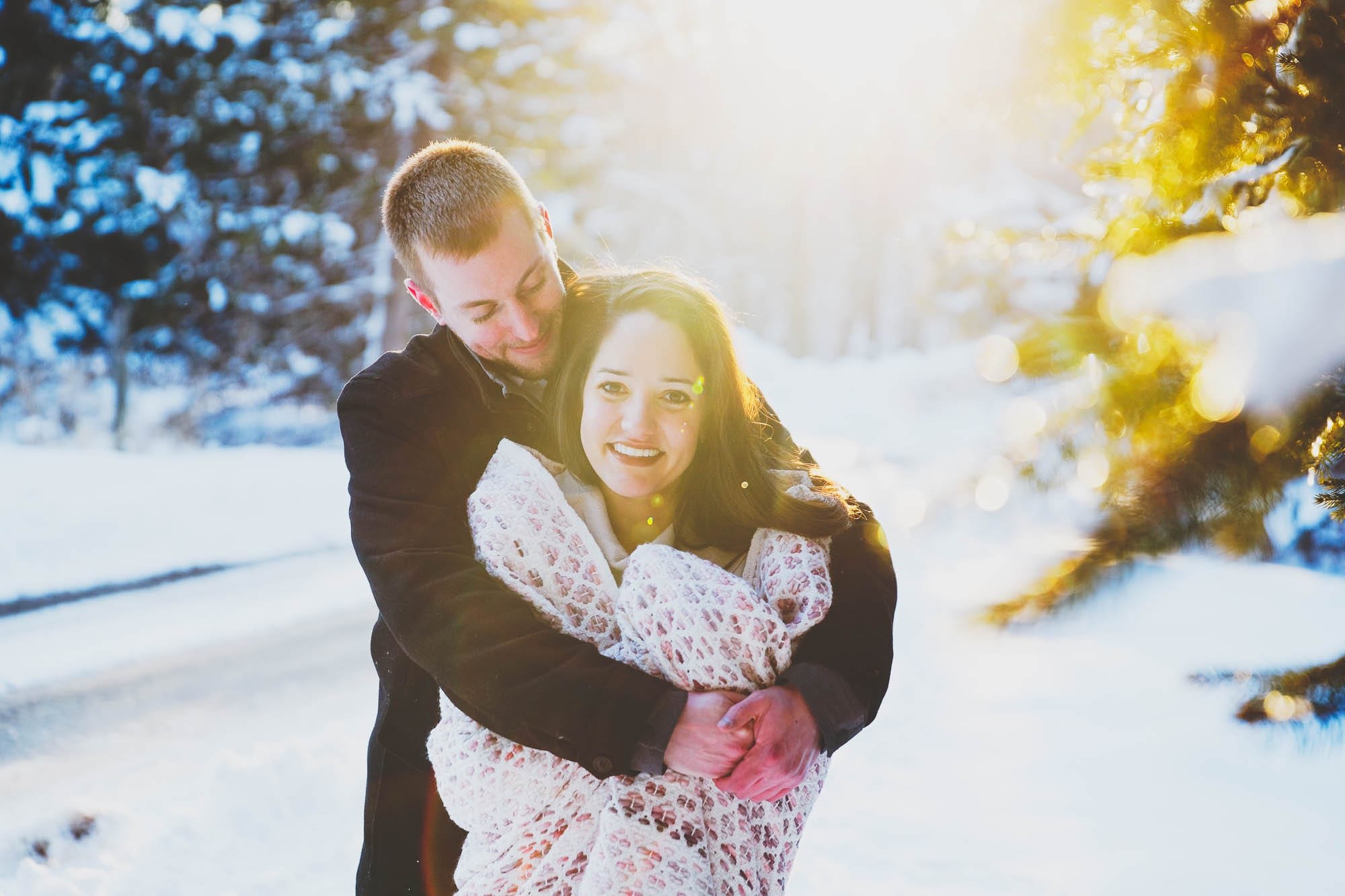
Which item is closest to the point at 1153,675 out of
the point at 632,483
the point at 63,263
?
the point at 632,483

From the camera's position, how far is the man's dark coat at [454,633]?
5.79ft

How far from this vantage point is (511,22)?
1207 centimetres

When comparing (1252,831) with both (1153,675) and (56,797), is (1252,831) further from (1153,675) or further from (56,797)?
(56,797)

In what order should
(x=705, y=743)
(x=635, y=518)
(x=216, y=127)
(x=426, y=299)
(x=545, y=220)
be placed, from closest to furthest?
(x=705, y=743) < (x=635, y=518) < (x=426, y=299) < (x=545, y=220) < (x=216, y=127)

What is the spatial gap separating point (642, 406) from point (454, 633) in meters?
0.65

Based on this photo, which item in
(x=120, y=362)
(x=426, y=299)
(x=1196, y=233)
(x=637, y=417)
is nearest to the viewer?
(x=1196, y=233)

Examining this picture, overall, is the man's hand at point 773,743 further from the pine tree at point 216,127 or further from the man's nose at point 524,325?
the pine tree at point 216,127

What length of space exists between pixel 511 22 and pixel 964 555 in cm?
894

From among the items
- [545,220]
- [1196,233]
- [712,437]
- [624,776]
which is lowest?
[624,776]

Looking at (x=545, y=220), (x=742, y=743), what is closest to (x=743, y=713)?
(x=742, y=743)

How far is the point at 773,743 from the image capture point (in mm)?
1746

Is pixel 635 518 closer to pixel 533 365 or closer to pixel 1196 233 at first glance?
pixel 533 365

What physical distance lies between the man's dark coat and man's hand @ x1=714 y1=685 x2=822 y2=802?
4 centimetres

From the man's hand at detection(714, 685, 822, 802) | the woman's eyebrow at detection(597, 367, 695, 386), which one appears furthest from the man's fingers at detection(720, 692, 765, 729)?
the woman's eyebrow at detection(597, 367, 695, 386)
